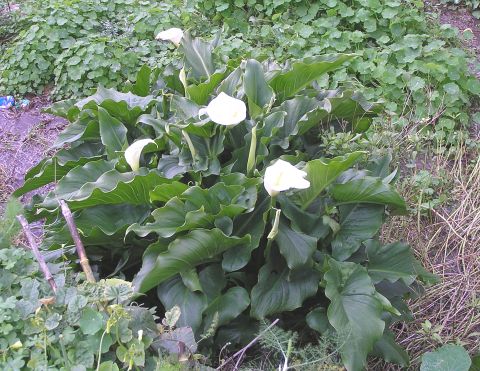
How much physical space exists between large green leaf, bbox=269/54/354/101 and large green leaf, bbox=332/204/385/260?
2.08 feet

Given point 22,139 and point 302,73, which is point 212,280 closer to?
point 302,73

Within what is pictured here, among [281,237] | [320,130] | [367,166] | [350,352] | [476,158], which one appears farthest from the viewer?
[476,158]

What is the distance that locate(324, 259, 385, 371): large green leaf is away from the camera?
1.93m

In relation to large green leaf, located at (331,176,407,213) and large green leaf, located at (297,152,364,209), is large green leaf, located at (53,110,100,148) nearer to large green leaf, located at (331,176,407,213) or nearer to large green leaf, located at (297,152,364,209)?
large green leaf, located at (297,152,364,209)

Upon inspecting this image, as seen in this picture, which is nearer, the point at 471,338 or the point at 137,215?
the point at 137,215

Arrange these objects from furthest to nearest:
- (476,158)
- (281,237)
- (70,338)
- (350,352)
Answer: (476,158)
(281,237)
(350,352)
(70,338)

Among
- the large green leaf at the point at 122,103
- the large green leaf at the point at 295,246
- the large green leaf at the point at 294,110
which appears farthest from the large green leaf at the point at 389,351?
the large green leaf at the point at 122,103

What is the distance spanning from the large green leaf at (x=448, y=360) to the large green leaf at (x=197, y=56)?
161cm

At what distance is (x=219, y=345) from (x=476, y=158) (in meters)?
2.00

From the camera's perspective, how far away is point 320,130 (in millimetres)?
2691

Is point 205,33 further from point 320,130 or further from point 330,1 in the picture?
point 320,130

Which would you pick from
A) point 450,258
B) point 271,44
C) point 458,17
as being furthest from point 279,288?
point 458,17

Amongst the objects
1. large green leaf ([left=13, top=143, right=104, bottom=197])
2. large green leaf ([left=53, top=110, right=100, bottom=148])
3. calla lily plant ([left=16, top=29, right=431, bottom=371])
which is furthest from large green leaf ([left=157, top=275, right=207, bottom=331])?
large green leaf ([left=53, top=110, right=100, bottom=148])

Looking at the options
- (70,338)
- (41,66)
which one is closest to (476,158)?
(70,338)
